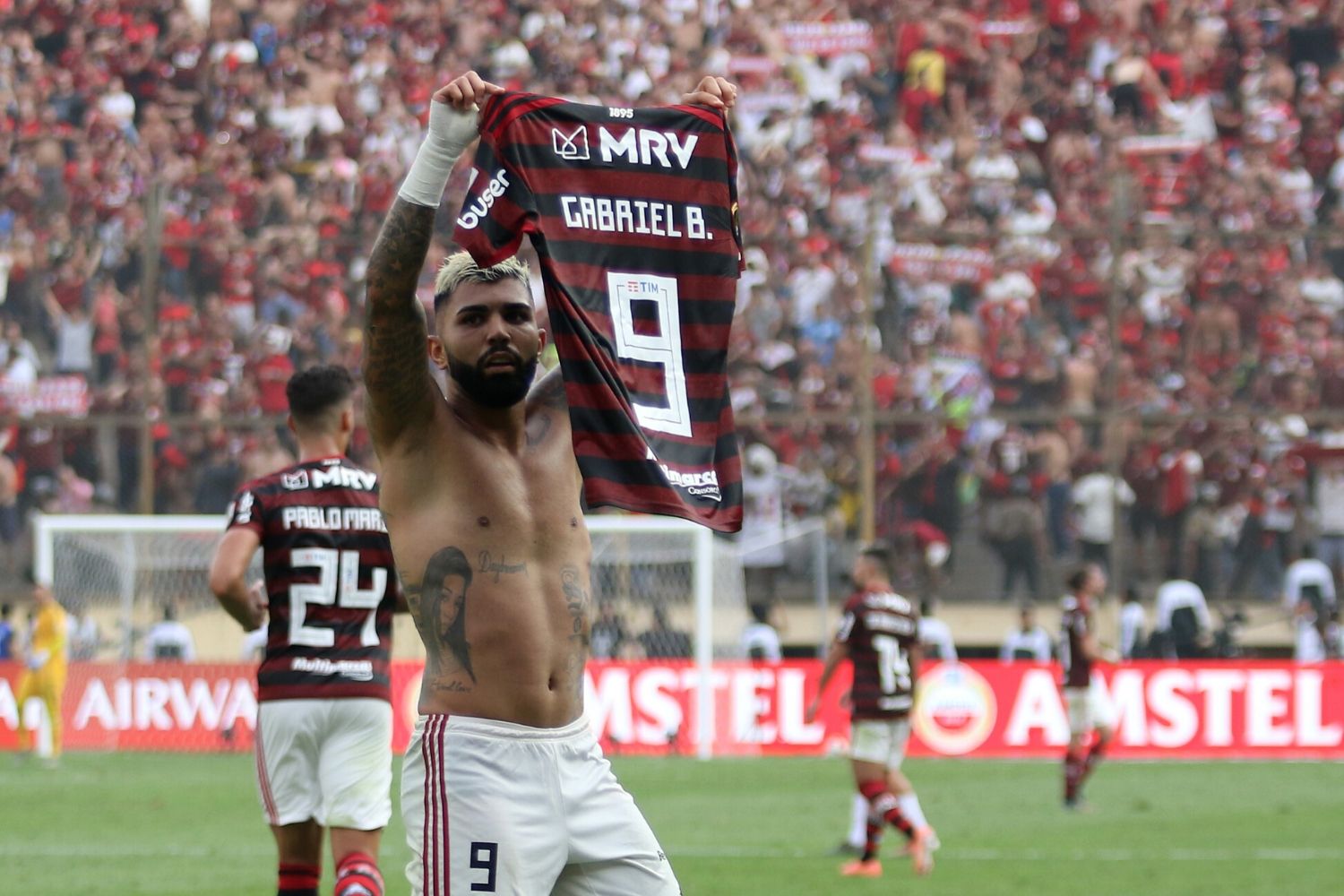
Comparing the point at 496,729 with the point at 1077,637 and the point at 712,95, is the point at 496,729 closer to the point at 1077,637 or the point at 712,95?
the point at 712,95

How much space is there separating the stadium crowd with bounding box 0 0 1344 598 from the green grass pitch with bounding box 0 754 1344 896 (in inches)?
120

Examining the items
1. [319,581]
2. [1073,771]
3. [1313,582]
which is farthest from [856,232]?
[319,581]

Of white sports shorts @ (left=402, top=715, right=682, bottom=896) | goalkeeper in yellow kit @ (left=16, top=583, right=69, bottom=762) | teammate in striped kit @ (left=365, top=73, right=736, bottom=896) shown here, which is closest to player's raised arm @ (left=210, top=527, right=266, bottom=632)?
teammate in striped kit @ (left=365, top=73, right=736, bottom=896)

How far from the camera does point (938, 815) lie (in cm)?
1558

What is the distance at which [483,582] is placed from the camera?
15.6 feet

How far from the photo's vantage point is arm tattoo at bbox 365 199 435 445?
4.57 meters

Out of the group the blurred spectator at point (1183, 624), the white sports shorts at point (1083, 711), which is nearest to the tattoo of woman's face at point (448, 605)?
the white sports shorts at point (1083, 711)

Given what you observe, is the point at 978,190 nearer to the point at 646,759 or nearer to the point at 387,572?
the point at 646,759

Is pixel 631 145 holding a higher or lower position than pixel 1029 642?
higher

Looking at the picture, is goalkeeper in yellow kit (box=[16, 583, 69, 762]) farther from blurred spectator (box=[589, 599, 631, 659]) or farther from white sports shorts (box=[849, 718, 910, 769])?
white sports shorts (box=[849, 718, 910, 769])

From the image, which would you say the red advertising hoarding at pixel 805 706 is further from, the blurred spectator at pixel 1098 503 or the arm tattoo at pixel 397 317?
the arm tattoo at pixel 397 317

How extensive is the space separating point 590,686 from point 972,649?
4.11 metres

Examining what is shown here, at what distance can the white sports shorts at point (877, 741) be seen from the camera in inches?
495

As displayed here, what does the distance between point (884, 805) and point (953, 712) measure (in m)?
9.23
